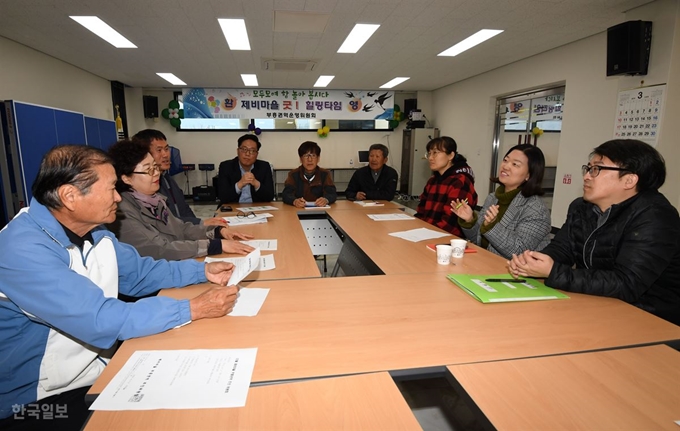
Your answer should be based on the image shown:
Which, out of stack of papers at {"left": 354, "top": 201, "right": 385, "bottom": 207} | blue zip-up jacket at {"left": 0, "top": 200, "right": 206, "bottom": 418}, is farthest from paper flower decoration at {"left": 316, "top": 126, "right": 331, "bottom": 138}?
blue zip-up jacket at {"left": 0, "top": 200, "right": 206, "bottom": 418}

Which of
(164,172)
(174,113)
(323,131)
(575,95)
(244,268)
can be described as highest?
(174,113)

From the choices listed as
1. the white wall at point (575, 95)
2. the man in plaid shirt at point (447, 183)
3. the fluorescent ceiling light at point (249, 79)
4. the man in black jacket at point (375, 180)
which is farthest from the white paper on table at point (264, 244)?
the fluorescent ceiling light at point (249, 79)

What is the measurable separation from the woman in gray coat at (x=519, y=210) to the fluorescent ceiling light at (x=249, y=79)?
6696mm

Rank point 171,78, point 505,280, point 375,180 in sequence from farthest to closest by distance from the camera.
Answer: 1. point 171,78
2. point 375,180
3. point 505,280

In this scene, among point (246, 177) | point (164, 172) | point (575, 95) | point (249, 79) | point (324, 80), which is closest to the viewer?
point (164, 172)

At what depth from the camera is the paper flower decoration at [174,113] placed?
941 centimetres

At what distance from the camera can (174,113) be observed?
9.43 m

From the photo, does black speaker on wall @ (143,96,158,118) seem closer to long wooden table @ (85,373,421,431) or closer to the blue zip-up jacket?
the blue zip-up jacket

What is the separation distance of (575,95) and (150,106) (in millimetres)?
9196

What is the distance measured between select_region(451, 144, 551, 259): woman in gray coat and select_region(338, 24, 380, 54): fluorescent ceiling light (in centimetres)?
327

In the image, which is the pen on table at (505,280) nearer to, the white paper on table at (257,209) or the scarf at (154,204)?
the scarf at (154,204)

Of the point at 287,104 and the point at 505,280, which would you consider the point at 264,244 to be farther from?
the point at 287,104

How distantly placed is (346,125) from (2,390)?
383 inches

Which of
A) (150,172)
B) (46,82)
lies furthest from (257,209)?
(46,82)
